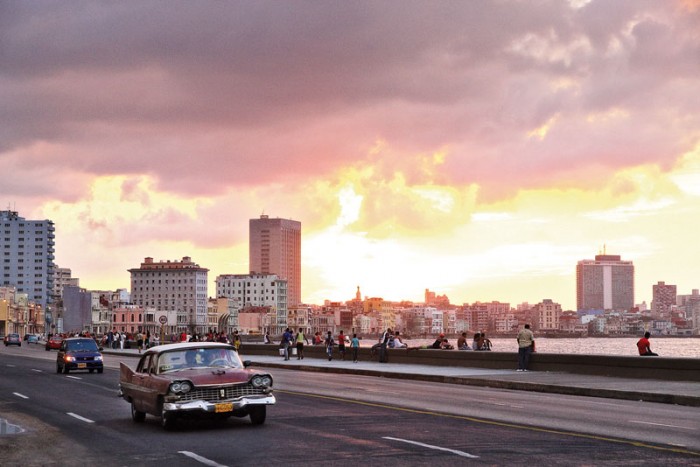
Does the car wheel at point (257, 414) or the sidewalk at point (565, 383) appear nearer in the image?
the car wheel at point (257, 414)

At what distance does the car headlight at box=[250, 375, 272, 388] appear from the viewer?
18291 mm

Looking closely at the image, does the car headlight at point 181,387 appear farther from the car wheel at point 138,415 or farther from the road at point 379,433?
the car wheel at point 138,415

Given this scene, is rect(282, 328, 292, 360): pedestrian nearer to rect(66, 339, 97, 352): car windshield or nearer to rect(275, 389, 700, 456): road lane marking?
rect(66, 339, 97, 352): car windshield

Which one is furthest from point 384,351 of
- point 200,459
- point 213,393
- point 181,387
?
point 200,459

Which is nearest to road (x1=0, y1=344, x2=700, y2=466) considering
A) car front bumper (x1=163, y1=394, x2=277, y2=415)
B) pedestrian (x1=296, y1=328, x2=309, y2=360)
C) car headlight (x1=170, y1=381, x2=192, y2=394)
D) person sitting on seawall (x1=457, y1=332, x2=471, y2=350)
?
car front bumper (x1=163, y1=394, x2=277, y2=415)

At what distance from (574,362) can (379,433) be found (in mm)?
21442

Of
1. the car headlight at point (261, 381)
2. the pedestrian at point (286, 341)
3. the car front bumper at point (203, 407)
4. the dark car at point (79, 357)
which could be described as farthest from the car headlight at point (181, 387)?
the pedestrian at point (286, 341)

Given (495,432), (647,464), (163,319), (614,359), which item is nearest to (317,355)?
(163,319)

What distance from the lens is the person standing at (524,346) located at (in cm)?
3858

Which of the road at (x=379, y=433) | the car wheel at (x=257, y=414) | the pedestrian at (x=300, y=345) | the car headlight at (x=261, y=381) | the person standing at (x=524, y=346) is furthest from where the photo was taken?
the pedestrian at (x=300, y=345)

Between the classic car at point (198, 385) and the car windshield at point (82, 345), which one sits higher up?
the classic car at point (198, 385)

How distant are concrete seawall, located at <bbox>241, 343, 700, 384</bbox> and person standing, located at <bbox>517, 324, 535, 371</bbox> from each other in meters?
0.37

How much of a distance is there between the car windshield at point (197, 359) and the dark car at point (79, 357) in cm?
2659

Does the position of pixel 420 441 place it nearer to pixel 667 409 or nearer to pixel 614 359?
pixel 667 409
